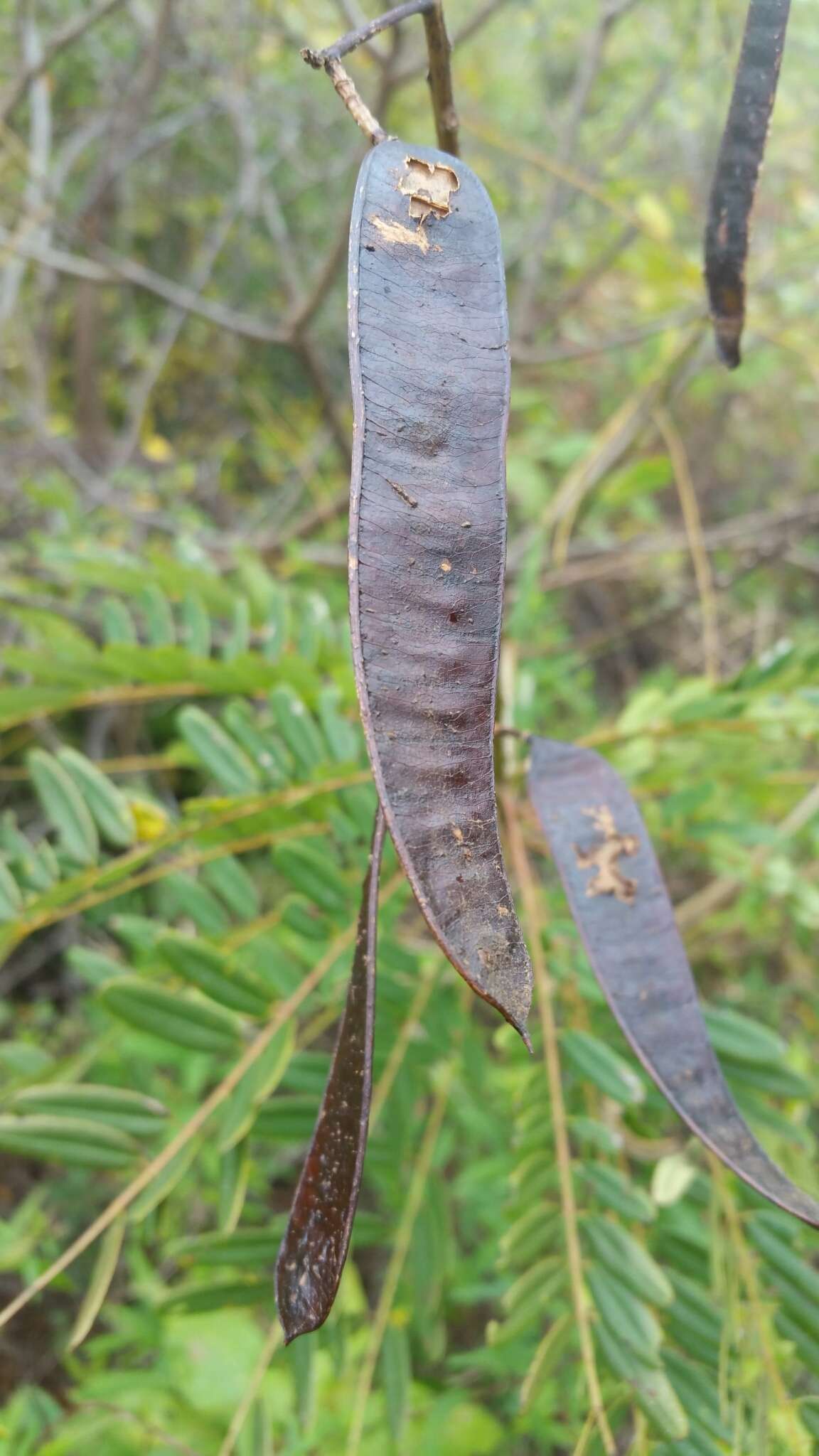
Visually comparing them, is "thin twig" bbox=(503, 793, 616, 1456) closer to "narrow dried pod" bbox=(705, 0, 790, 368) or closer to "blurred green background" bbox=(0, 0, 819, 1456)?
"blurred green background" bbox=(0, 0, 819, 1456)

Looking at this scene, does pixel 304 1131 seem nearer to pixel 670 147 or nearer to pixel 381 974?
pixel 381 974

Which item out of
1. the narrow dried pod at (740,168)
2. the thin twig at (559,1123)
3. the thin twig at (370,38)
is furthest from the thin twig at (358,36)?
the thin twig at (559,1123)

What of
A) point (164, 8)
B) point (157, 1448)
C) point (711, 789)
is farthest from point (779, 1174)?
point (164, 8)

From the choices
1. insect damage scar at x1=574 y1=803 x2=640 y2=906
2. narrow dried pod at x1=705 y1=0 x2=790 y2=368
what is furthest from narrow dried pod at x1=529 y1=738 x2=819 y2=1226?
narrow dried pod at x1=705 y1=0 x2=790 y2=368

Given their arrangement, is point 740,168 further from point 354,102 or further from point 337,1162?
point 337,1162

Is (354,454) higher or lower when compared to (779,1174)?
higher

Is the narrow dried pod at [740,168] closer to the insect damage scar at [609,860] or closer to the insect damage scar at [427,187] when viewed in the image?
the insect damage scar at [427,187]
